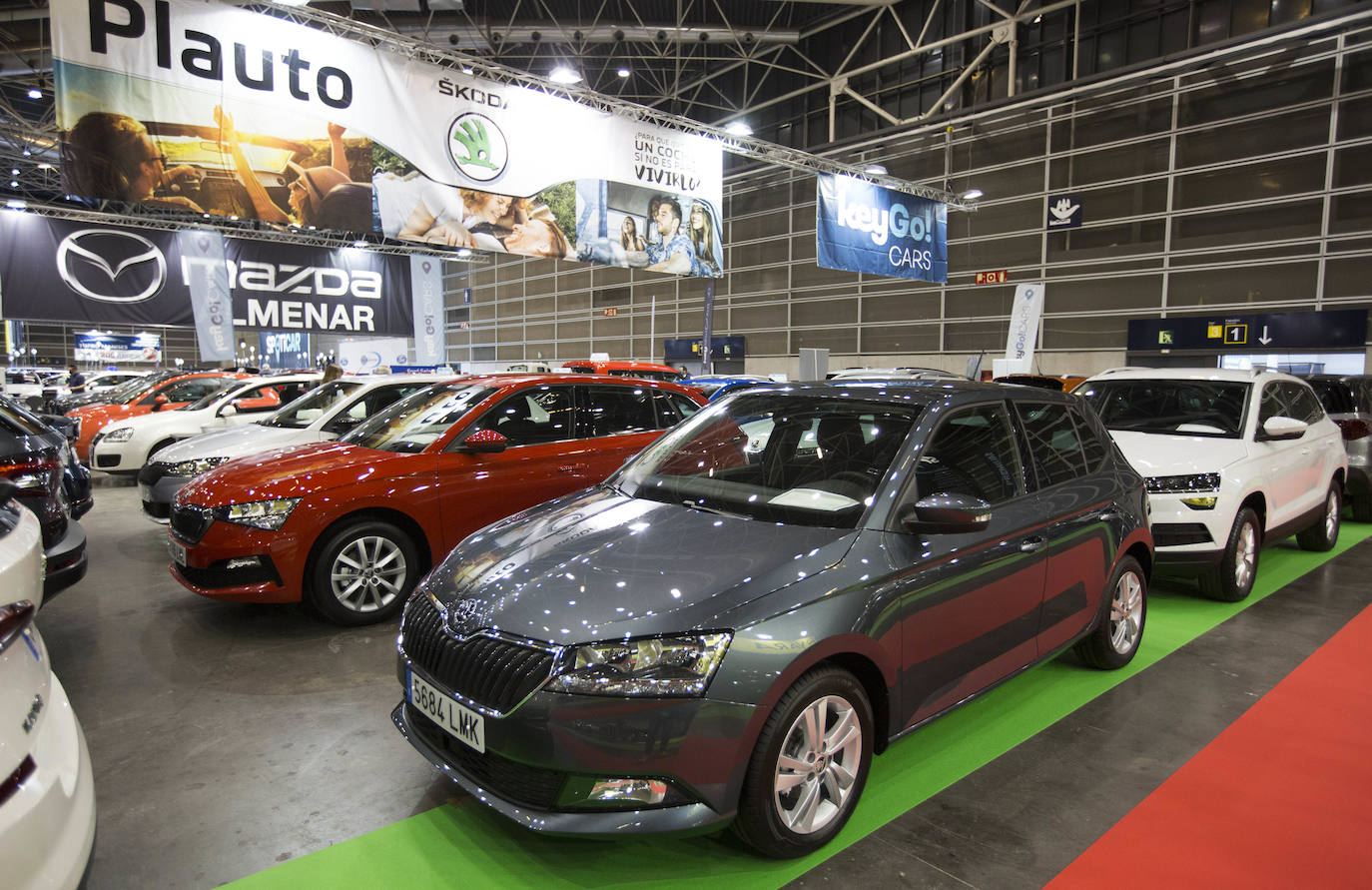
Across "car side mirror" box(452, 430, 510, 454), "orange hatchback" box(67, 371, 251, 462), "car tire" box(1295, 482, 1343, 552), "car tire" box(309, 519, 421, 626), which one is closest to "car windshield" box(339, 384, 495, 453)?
"car side mirror" box(452, 430, 510, 454)

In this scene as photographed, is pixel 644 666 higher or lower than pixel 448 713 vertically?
higher

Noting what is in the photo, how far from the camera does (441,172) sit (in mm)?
8883

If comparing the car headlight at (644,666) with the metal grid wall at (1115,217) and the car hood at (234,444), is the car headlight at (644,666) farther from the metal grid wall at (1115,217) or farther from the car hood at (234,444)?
A: the metal grid wall at (1115,217)

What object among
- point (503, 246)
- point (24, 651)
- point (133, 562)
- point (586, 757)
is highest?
point (503, 246)

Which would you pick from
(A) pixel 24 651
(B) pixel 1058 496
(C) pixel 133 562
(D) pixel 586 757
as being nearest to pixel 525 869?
(D) pixel 586 757

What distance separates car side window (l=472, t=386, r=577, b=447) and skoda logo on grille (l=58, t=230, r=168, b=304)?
16.9m

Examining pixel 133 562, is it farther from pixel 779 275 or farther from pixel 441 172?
pixel 779 275

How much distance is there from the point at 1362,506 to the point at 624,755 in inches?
368

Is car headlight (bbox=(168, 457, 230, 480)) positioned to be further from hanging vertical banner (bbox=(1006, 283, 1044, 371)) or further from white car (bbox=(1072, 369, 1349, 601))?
hanging vertical banner (bbox=(1006, 283, 1044, 371))

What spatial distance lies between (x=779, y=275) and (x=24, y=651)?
25093 mm

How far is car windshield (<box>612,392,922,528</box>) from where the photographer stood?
270 centimetres

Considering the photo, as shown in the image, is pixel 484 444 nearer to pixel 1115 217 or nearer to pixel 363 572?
pixel 363 572

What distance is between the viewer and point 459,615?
238 cm

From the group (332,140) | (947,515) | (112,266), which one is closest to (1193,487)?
(947,515)
